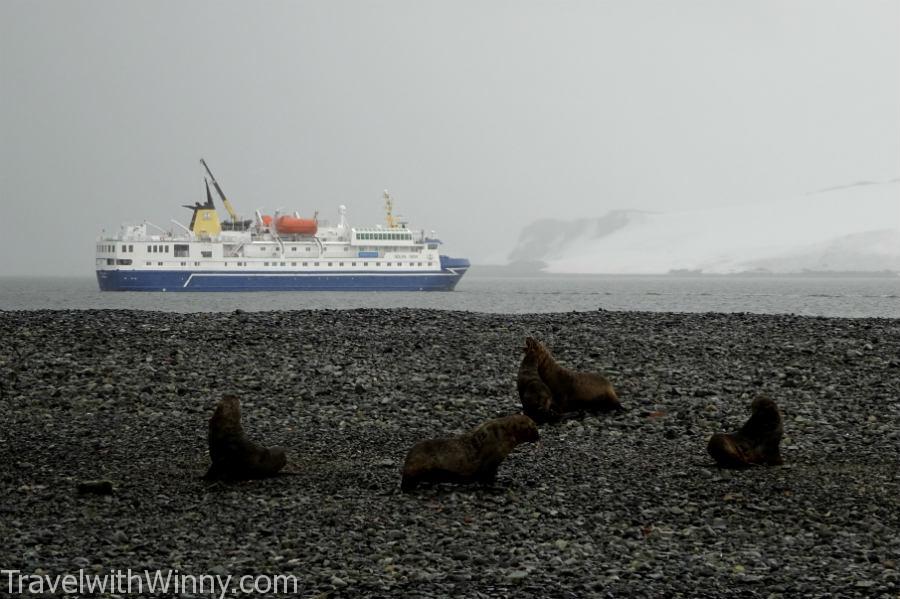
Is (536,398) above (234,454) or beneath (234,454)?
above

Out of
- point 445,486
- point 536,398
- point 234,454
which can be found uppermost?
point 536,398

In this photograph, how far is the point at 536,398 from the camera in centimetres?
958

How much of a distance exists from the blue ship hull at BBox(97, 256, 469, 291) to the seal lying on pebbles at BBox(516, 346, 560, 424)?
53.8 meters

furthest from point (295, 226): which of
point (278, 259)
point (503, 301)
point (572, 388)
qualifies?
point (572, 388)

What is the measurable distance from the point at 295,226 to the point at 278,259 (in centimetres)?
283

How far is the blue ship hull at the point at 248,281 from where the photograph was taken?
6291 centimetres

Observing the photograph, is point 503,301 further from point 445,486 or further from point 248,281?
point 445,486

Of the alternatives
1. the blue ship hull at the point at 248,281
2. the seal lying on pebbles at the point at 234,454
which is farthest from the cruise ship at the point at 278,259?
the seal lying on pebbles at the point at 234,454

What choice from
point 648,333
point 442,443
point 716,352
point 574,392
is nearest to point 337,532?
point 442,443

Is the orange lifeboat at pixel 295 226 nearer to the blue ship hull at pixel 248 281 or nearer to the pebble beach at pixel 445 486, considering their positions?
the blue ship hull at pixel 248 281

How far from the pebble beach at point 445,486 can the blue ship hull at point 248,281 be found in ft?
158

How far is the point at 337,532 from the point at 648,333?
990 cm

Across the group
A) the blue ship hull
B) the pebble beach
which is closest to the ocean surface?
the blue ship hull

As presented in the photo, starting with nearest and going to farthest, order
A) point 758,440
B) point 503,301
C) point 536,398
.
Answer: point 758,440, point 536,398, point 503,301
